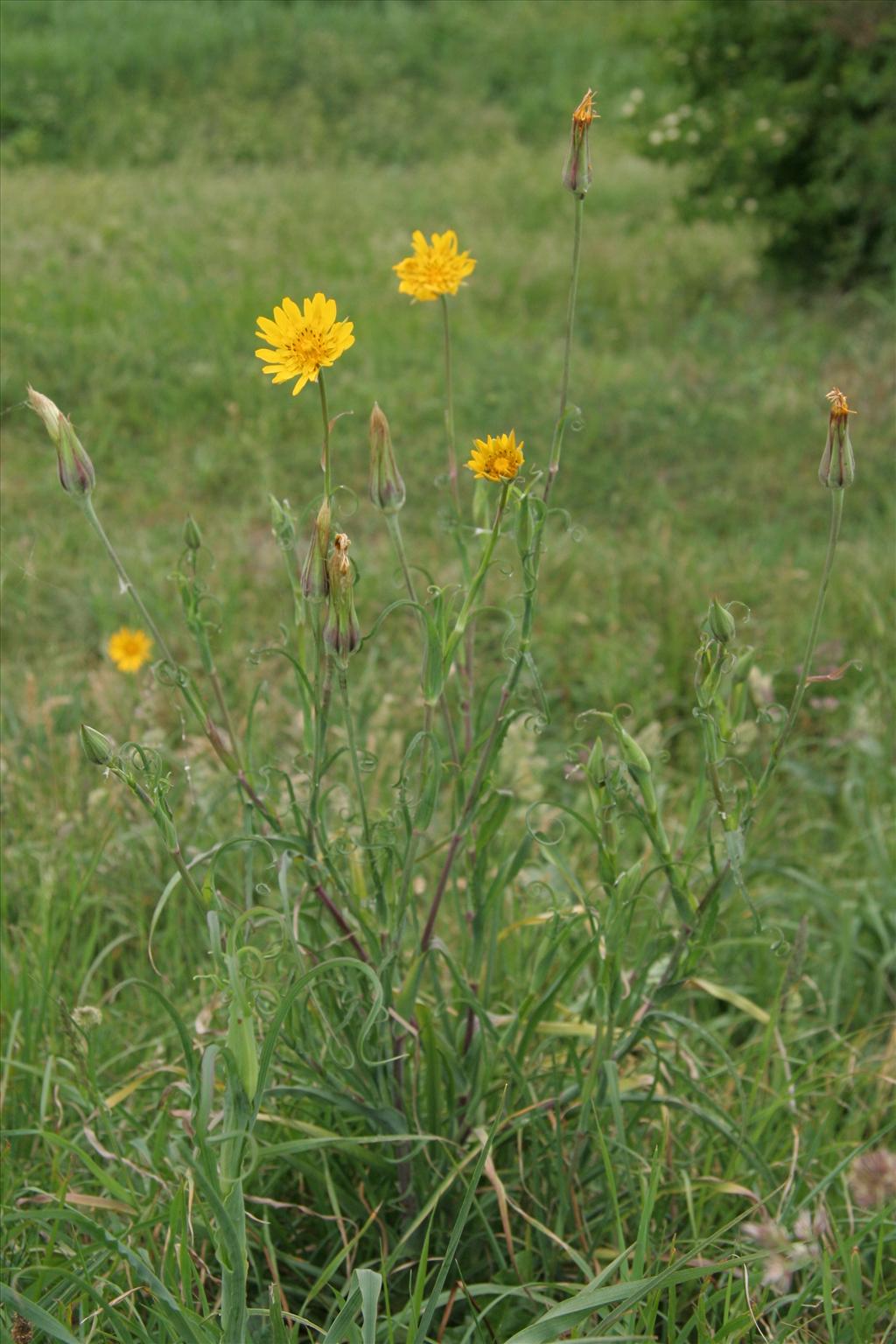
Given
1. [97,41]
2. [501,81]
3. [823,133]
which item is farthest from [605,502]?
[501,81]

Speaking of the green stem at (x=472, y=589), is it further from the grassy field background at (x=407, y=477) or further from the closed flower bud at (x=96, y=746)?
the grassy field background at (x=407, y=477)

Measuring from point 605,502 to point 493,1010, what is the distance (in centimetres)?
234

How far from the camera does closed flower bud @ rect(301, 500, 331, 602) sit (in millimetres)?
1141

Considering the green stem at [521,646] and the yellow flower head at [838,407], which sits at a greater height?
the yellow flower head at [838,407]

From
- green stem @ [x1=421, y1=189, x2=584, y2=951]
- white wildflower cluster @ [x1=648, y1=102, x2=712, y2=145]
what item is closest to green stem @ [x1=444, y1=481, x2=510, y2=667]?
green stem @ [x1=421, y1=189, x2=584, y2=951]

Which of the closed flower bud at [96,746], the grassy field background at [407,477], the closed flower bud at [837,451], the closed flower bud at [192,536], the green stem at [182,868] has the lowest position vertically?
the grassy field background at [407,477]

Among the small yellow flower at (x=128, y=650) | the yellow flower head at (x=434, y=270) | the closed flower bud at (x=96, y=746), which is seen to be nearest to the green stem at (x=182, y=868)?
the closed flower bud at (x=96, y=746)

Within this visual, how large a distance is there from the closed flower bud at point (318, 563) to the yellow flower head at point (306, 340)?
11 cm

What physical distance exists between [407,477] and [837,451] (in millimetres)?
2785

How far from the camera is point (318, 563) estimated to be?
117 centimetres

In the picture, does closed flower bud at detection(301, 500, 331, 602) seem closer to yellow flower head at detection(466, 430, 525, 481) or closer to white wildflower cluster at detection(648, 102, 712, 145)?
yellow flower head at detection(466, 430, 525, 481)

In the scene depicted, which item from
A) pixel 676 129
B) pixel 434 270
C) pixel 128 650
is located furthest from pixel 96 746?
pixel 676 129

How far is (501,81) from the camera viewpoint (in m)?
8.25

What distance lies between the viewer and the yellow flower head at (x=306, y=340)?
3.76 feet
